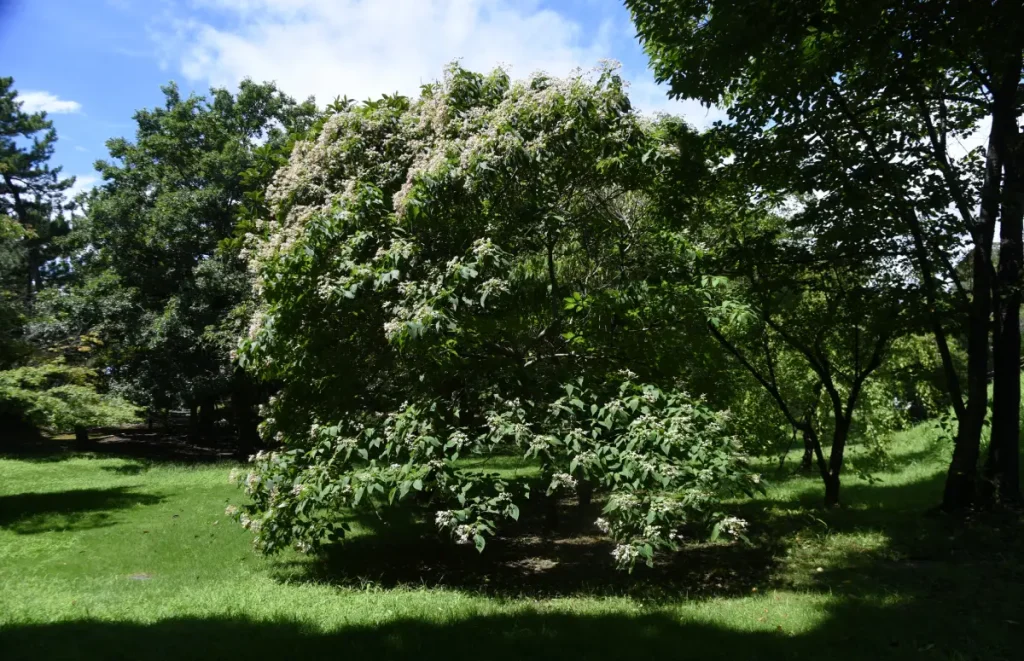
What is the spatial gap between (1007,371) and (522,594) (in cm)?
687

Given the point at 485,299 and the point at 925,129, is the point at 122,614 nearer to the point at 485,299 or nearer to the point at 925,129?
the point at 485,299

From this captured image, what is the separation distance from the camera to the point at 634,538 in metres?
6.12

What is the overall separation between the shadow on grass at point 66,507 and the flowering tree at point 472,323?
21.1 ft

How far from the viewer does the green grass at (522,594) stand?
4945 millimetres

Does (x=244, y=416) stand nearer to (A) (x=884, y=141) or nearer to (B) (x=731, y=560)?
(B) (x=731, y=560)

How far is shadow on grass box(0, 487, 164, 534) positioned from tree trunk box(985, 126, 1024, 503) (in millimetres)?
14320

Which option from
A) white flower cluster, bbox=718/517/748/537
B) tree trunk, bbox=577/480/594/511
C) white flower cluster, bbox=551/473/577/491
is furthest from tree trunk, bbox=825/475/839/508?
white flower cluster, bbox=551/473/577/491

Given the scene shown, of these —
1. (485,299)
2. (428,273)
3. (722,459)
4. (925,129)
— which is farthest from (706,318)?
(925,129)

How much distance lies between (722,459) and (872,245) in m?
4.70

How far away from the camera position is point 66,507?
1405 cm

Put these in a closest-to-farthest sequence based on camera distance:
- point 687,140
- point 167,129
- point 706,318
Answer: point 706,318 → point 687,140 → point 167,129

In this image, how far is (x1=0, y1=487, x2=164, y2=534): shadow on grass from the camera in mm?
12344

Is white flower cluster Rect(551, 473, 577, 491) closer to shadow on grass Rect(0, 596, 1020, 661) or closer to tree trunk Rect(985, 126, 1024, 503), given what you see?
shadow on grass Rect(0, 596, 1020, 661)

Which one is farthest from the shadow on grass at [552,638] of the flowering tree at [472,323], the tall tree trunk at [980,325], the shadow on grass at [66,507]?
the shadow on grass at [66,507]
